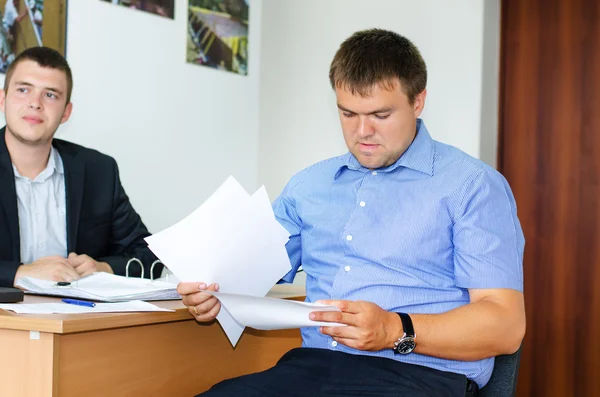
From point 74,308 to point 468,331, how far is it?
79cm

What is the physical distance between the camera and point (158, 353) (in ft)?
5.28

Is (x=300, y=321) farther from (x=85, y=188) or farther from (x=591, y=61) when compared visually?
(x=591, y=61)

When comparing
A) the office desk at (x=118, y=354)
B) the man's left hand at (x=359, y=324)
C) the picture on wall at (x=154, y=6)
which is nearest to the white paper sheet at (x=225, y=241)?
the office desk at (x=118, y=354)

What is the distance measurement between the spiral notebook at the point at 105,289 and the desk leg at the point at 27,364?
0.80ft

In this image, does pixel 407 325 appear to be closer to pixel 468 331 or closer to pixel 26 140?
pixel 468 331

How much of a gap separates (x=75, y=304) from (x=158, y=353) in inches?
8.3

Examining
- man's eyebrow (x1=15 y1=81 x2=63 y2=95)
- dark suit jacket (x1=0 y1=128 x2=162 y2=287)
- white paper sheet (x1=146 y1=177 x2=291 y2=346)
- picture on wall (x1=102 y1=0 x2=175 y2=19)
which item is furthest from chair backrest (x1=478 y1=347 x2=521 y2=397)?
picture on wall (x1=102 y1=0 x2=175 y2=19)

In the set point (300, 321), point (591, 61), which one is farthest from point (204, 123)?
point (300, 321)

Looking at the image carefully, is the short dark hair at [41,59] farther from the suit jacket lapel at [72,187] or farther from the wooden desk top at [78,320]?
the wooden desk top at [78,320]

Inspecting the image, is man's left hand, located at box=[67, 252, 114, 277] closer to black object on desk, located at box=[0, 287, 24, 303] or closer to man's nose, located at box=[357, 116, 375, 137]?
black object on desk, located at box=[0, 287, 24, 303]

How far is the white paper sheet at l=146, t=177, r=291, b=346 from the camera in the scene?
1494mm

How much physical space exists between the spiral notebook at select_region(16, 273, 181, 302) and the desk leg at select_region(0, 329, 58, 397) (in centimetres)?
24

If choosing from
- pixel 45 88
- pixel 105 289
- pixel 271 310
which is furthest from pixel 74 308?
pixel 45 88

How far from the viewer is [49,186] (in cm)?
243
